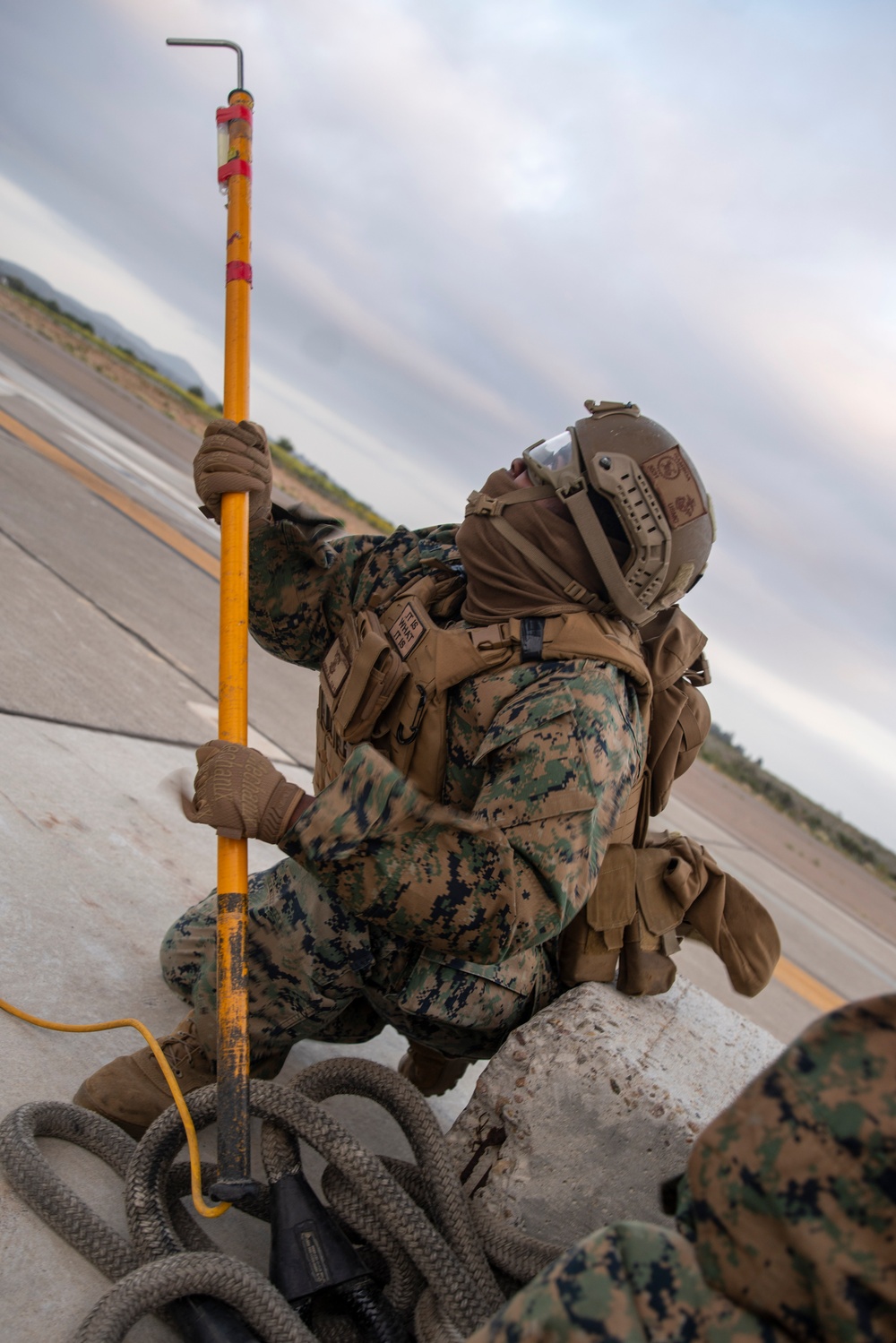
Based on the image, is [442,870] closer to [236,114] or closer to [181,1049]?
[181,1049]

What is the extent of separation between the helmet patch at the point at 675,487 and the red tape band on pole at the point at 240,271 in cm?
116

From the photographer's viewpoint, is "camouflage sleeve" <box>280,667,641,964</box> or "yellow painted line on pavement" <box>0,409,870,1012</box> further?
"yellow painted line on pavement" <box>0,409,870,1012</box>

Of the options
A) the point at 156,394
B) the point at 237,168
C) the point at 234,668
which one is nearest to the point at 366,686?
the point at 234,668

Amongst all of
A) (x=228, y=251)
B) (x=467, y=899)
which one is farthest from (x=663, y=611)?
(x=228, y=251)

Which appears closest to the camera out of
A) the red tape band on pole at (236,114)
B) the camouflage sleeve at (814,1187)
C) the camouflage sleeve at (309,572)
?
the camouflage sleeve at (814,1187)

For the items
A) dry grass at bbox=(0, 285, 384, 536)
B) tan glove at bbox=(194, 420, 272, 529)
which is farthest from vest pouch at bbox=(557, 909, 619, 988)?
dry grass at bbox=(0, 285, 384, 536)

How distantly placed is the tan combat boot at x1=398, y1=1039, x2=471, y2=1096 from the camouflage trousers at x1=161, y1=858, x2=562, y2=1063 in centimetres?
34

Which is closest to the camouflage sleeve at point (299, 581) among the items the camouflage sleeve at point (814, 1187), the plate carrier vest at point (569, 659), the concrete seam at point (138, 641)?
the plate carrier vest at point (569, 659)

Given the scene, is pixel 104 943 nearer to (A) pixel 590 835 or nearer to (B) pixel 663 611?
(A) pixel 590 835

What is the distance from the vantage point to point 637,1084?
2.10 meters

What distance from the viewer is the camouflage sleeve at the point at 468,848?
1903mm

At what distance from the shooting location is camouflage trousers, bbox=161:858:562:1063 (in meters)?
2.23

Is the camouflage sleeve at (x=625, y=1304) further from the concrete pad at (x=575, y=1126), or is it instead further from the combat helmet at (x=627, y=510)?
the combat helmet at (x=627, y=510)

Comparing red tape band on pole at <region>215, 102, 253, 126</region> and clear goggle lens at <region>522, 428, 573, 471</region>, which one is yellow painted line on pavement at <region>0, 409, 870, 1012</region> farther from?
clear goggle lens at <region>522, 428, 573, 471</region>
